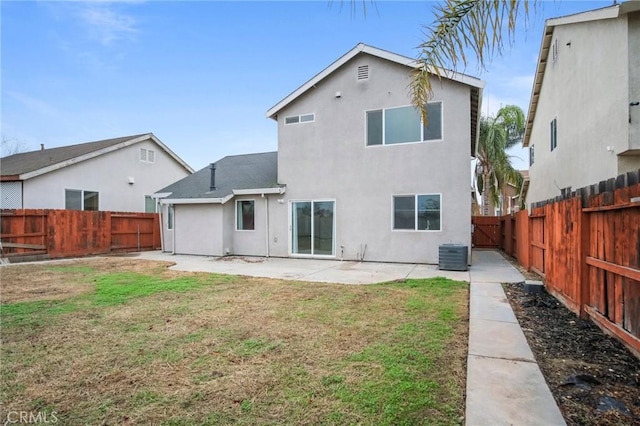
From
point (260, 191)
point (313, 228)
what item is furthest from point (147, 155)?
point (313, 228)

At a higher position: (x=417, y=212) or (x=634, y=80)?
(x=634, y=80)

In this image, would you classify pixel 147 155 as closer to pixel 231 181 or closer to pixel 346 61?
pixel 231 181

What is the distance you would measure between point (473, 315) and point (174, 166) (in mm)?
21447

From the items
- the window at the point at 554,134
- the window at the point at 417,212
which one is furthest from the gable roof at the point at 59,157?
the window at the point at 554,134

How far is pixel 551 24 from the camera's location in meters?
11.5

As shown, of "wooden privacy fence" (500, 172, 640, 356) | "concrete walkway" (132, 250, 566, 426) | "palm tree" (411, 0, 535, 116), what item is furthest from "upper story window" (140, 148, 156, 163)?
"wooden privacy fence" (500, 172, 640, 356)

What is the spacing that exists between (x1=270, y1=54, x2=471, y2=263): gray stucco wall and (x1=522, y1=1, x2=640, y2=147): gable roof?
3.33 m

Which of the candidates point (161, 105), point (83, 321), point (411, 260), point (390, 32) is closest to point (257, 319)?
point (83, 321)

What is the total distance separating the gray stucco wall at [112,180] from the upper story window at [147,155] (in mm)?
184

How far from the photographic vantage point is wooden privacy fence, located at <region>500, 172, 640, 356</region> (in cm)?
363

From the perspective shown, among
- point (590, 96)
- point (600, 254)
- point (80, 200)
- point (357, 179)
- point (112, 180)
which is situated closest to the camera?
point (600, 254)

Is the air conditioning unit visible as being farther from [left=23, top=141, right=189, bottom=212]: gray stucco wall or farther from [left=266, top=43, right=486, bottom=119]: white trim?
[left=23, top=141, right=189, bottom=212]: gray stucco wall

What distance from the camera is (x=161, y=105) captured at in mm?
20594

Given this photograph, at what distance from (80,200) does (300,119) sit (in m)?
12.2
